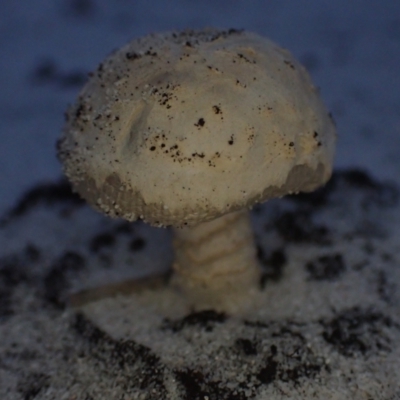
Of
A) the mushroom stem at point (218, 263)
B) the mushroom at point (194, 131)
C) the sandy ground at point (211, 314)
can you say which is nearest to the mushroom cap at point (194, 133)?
the mushroom at point (194, 131)

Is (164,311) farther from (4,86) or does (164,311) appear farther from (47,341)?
(4,86)

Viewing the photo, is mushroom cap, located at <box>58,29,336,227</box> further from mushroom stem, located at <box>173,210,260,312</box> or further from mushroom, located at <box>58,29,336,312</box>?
mushroom stem, located at <box>173,210,260,312</box>

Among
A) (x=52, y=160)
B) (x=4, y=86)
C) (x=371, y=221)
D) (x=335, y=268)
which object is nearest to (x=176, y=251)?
(x=335, y=268)

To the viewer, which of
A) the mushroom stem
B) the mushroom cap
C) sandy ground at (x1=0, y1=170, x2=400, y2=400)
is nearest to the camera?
the mushroom cap

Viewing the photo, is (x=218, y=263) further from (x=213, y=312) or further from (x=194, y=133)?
(x=194, y=133)

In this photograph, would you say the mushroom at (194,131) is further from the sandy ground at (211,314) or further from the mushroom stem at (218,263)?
the sandy ground at (211,314)

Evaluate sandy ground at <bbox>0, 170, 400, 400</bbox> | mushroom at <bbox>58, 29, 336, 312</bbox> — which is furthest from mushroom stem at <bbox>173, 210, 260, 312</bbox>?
mushroom at <bbox>58, 29, 336, 312</bbox>
